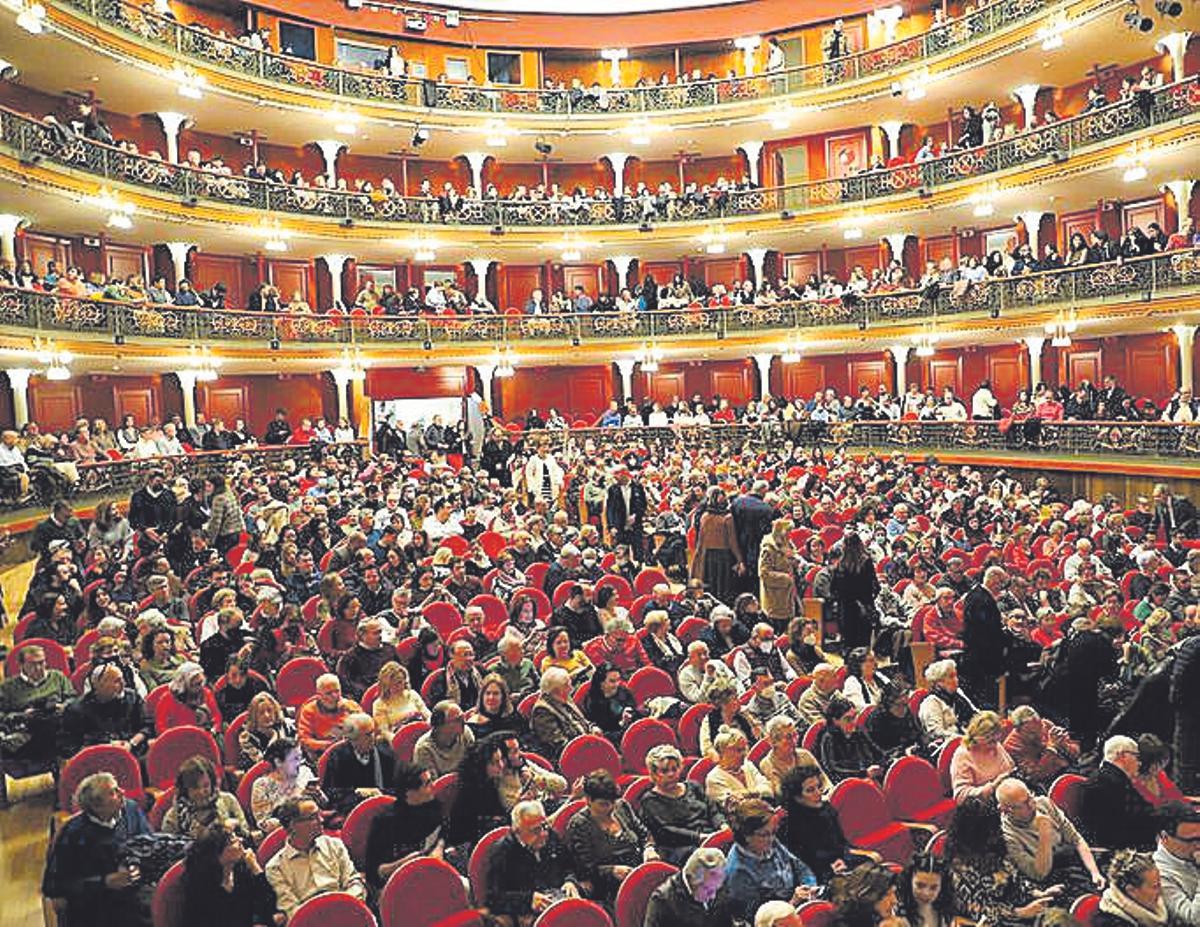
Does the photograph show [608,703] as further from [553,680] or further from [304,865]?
[304,865]

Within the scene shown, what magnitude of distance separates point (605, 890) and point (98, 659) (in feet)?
12.2

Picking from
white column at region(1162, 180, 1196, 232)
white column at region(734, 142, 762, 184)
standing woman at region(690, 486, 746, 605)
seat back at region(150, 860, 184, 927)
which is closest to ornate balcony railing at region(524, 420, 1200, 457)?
white column at region(1162, 180, 1196, 232)

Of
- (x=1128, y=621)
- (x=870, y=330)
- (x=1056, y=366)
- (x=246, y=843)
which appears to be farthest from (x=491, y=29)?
(x=246, y=843)

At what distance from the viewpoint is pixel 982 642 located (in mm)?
7766

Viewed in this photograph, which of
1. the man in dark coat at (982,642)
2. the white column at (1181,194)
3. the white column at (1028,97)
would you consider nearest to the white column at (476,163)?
the white column at (1028,97)

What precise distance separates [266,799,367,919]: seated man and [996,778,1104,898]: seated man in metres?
3.08

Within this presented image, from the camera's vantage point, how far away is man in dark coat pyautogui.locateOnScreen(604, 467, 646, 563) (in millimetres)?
13125

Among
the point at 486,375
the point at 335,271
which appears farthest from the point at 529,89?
the point at 486,375

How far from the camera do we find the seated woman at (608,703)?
6.62m

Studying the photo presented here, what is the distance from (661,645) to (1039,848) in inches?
138

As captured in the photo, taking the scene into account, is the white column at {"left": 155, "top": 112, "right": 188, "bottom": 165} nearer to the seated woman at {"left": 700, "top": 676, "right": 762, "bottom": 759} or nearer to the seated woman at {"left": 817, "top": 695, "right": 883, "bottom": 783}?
the seated woman at {"left": 700, "top": 676, "right": 762, "bottom": 759}

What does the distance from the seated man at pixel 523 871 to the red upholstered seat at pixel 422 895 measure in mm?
163

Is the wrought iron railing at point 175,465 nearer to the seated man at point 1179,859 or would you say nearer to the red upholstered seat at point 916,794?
the red upholstered seat at point 916,794

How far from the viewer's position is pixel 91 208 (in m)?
19.0
